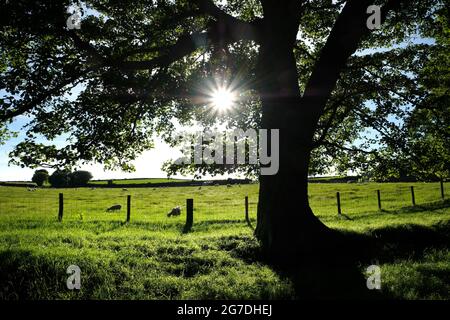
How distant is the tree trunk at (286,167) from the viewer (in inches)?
382

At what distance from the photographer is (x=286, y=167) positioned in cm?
996

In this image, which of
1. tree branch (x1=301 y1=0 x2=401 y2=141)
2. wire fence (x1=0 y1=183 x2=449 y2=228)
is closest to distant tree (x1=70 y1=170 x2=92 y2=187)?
wire fence (x1=0 y1=183 x2=449 y2=228)

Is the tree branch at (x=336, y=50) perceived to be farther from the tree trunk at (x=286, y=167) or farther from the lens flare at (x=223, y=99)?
the lens flare at (x=223, y=99)

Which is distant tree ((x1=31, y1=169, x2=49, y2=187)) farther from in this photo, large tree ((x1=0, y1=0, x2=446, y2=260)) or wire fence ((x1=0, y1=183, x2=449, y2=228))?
large tree ((x1=0, y1=0, x2=446, y2=260))

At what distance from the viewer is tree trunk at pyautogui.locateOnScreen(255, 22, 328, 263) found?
31.8 ft

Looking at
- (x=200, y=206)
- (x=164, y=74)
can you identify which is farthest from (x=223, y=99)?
(x=200, y=206)

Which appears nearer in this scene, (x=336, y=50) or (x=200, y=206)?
(x=336, y=50)

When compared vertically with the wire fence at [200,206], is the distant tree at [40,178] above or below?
above

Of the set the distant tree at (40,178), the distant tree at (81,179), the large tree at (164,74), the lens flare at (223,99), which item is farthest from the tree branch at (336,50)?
the distant tree at (40,178)

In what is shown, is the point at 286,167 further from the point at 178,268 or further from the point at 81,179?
the point at 81,179

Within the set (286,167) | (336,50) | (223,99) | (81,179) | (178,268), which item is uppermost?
(336,50)
